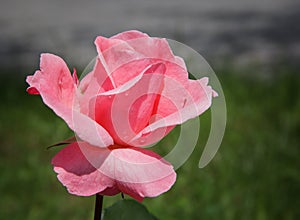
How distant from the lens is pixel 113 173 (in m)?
0.54

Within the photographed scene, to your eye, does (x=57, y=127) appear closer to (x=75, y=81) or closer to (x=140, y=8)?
(x=75, y=81)

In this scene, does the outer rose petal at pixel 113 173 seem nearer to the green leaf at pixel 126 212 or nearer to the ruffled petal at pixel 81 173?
the ruffled petal at pixel 81 173

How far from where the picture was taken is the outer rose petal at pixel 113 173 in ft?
1.78

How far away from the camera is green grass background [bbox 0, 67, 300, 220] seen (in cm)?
181

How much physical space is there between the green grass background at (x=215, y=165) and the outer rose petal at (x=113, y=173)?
115 centimetres

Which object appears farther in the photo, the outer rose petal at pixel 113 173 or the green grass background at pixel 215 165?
the green grass background at pixel 215 165

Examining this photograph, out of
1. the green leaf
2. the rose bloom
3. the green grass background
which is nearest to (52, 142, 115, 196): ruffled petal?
the rose bloom

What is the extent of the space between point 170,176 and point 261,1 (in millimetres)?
3962

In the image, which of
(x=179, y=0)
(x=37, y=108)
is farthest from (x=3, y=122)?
(x=179, y=0)

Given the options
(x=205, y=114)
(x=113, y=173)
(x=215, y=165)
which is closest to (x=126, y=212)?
(x=113, y=173)

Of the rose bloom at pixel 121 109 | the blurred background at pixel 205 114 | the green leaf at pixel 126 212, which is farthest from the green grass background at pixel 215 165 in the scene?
the rose bloom at pixel 121 109

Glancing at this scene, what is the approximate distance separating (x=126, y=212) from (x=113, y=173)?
14 cm

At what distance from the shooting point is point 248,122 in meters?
2.41

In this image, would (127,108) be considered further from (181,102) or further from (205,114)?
(205,114)
